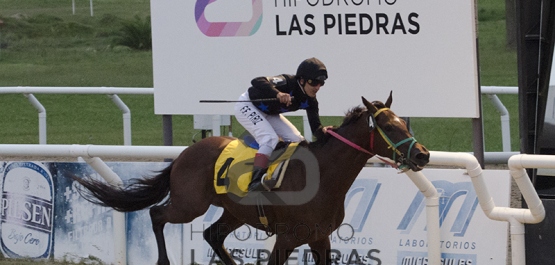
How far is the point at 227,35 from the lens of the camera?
7.14 meters

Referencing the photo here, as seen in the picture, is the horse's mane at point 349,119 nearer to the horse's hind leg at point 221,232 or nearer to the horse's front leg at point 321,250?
the horse's front leg at point 321,250

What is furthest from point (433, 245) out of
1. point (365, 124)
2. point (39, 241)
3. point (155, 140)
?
point (155, 140)

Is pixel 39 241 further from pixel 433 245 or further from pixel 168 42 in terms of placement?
pixel 433 245

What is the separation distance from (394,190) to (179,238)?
1.53m

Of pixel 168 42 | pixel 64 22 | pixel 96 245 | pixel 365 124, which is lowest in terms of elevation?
pixel 96 245

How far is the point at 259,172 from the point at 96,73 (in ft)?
46.0

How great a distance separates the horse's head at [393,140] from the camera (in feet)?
16.4

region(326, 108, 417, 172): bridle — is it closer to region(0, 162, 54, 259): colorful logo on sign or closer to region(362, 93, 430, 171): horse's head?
region(362, 93, 430, 171): horse's head

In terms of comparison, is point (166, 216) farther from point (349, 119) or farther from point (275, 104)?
point (349, 119)

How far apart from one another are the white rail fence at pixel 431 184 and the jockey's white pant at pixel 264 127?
55 centimetres

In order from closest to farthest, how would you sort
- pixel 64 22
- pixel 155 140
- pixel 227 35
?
1. pixel 227 35
2. pixel 155 140
3. pixel 64 22

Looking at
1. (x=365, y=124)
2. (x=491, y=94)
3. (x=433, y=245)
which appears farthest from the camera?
(x=491, y=94)

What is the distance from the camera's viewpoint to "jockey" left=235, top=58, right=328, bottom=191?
5.49 m

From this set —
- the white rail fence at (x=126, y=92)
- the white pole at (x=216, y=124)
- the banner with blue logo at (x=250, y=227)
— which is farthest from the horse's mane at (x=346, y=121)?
the white rail fence at (x=126, y=92)
